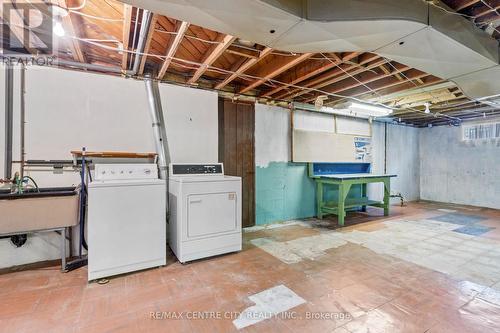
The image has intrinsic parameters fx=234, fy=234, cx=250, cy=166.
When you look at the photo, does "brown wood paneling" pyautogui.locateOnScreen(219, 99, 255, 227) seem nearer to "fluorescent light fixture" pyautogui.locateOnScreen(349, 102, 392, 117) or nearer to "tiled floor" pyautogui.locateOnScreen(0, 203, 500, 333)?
"tiled floor" pyautogui.locateOnScreen(0, 203, 500, 333)

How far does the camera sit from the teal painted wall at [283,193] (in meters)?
4.62

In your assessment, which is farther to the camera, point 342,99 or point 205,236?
point 342,99

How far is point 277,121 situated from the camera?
15.9 feet

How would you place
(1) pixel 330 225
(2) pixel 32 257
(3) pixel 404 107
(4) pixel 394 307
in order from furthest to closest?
(3) pixel 404 107, (1) pixel 330 225, (2) pixel 32 257, (4) pixel 394 307

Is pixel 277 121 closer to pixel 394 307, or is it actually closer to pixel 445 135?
pixel 394 307

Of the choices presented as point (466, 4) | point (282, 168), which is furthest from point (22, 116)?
point (466, 4)

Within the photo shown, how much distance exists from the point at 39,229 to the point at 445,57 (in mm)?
4471

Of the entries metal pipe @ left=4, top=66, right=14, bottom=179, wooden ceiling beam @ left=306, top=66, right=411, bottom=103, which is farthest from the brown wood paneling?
metal pipe @ left=4, top=66, right=14, bottom=179

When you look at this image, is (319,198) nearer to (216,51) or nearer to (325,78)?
(325,78)

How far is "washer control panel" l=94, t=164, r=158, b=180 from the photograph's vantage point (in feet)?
8.82

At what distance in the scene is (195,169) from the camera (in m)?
3.40

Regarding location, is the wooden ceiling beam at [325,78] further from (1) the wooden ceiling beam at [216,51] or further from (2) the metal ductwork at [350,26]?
(1) the wooden ceiling beam at [216,51]

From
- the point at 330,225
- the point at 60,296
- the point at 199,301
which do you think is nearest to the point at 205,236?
the point at 199,301

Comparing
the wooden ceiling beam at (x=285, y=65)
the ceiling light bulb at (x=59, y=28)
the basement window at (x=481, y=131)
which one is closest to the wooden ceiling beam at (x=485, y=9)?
the wooden ceiling beam at (x=285, y=65)
